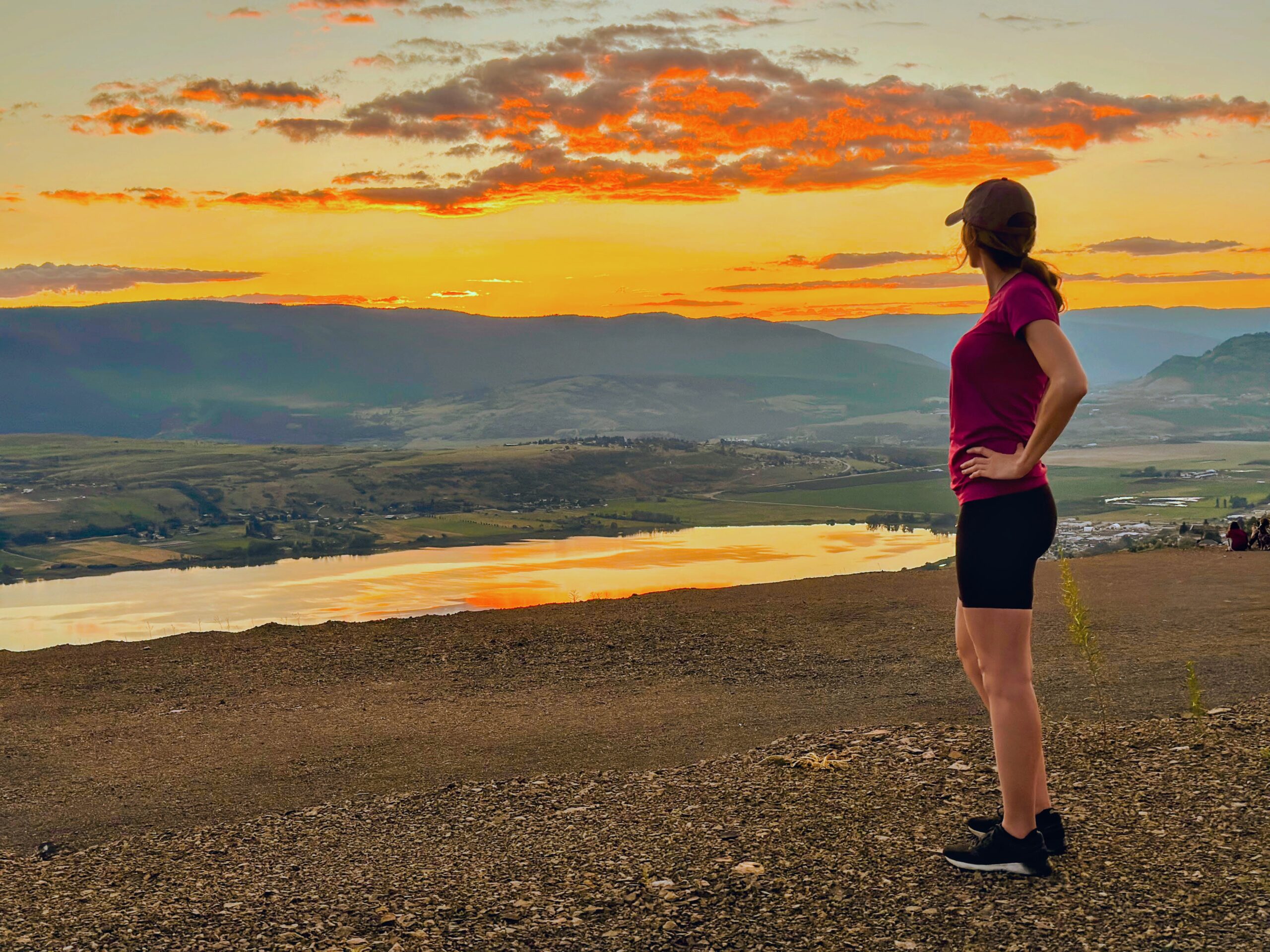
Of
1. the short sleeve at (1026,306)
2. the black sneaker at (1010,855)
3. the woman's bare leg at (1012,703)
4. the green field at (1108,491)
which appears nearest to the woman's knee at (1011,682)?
the woman's bare leg at (1012,703)

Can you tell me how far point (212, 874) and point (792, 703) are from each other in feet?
16.4

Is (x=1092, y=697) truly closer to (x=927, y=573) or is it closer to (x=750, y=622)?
(x=750, y=622)

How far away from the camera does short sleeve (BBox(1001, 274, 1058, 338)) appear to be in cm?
430

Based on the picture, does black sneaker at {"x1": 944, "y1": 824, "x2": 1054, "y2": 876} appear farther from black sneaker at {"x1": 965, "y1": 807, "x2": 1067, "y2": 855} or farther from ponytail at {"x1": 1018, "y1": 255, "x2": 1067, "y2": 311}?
ponytail at {"x1": 1018, "y1": 255, "x2": 1067, "y2": 311}

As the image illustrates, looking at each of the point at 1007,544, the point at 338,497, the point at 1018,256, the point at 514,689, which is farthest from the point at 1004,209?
the point at 338,497

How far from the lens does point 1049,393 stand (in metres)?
4.21

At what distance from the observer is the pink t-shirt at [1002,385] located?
14.5 feet

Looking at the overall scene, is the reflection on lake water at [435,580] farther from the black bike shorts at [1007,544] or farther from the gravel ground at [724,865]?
the black bike shorts at [1007,544]

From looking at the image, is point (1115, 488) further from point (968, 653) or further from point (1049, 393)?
point (1049, 393)

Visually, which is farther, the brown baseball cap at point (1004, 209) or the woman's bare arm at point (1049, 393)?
the brown baseball cap at point (1004, 209)

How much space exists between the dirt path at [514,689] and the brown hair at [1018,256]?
422 cm

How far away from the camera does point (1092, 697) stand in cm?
881

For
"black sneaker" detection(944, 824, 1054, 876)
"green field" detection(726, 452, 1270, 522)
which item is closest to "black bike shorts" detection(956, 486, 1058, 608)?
"black sneaker" detection(944, 824, 1054, 876)

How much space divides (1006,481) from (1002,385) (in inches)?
14.7
